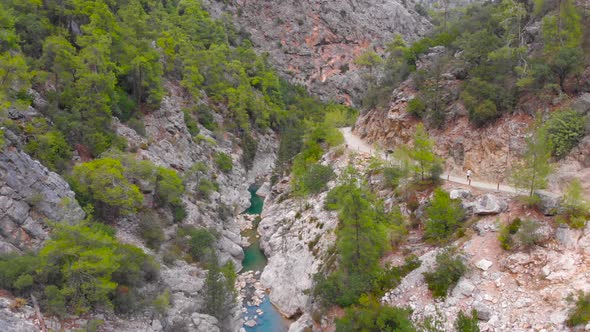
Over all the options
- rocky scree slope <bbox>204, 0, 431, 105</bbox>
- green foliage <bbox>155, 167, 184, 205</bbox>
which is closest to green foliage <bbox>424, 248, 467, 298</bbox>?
green foliage <bbox>155, 167, 184, 205</bbox>

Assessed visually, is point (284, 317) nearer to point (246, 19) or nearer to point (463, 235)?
point (463, 235)

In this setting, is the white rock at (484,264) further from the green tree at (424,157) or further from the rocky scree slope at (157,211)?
the rocky scree slope at (157,211)

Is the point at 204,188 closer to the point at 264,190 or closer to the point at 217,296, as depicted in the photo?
the point at 264,190

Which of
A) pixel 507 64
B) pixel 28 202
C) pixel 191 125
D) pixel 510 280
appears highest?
pixel 507 64

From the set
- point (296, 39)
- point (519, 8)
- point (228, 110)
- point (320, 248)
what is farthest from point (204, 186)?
point (296, 39)

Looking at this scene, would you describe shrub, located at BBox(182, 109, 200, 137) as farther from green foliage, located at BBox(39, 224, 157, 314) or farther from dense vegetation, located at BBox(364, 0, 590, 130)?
green foliage, located at BBox(39, 224, 157, 314)

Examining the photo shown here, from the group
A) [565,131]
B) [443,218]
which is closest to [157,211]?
[443,218]
